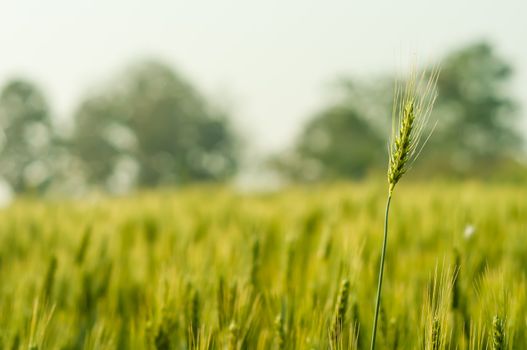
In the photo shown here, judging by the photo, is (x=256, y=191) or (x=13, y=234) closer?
(x=13, y=234)

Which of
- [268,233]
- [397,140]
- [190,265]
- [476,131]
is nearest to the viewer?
[397,140]

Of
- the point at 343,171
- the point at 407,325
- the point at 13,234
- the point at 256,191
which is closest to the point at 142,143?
the point at 343,171

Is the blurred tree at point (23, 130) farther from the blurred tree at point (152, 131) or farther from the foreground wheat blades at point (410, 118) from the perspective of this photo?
the foreground wheat blades at point (410, 118)

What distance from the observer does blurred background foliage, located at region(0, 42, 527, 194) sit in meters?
27.5

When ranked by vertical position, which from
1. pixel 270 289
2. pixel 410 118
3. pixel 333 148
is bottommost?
pixel 270 289

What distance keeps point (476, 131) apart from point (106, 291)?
1133 inches

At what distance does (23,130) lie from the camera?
27734 millimetres

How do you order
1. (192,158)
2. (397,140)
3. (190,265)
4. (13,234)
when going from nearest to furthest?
1. (397,140)
2. (190,265)
3. (13,234)
4. (192,158)

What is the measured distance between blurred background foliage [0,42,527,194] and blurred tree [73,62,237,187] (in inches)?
2.2

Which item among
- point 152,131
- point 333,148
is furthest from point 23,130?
point 333,148

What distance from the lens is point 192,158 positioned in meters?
30.0

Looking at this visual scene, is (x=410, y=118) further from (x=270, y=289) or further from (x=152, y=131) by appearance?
(x=152, y=131)

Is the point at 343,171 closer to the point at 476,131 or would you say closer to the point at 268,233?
the point at 476,131

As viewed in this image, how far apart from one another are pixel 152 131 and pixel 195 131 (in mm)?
2337
